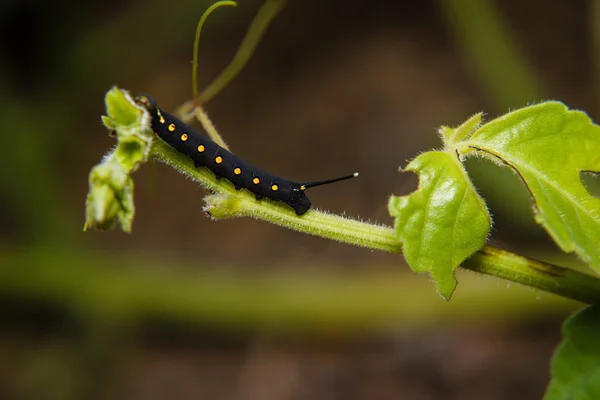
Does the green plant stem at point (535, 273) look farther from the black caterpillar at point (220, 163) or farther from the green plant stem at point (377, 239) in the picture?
the black caterpillar at point (220, 163)

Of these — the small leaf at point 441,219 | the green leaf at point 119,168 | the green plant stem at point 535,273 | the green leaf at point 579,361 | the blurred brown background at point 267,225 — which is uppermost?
the blurred brown background at point 267,225

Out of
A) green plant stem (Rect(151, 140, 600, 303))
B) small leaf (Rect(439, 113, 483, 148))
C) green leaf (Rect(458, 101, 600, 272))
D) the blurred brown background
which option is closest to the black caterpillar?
green plant stem (Rect(151, 140, 600, 303))

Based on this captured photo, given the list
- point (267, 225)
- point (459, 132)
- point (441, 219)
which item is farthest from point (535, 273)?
point (267, 225)

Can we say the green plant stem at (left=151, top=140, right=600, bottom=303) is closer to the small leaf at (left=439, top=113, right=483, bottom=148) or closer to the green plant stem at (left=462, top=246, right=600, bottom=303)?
the green plant stem at (left=462, top=246, right=600, bottom=303)

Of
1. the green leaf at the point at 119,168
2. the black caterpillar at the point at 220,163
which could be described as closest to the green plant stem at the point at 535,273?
the black caterpillar at the point at 220,163

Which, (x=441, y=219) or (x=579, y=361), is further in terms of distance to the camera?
(x=579, y=361)

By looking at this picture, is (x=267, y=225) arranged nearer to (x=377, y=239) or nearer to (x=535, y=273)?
(x=377, y=239)
